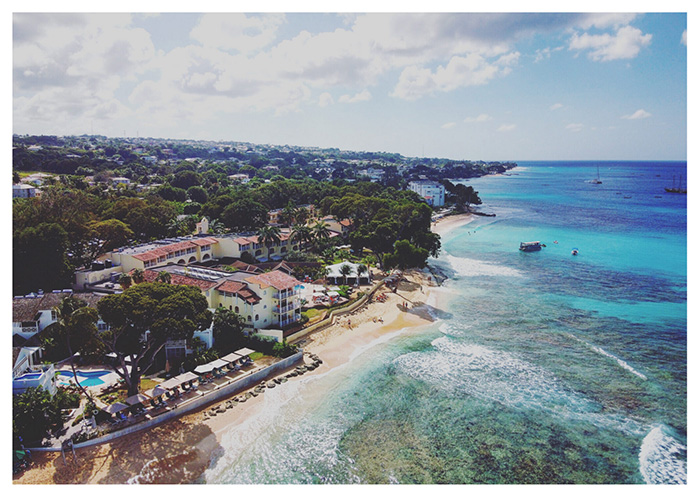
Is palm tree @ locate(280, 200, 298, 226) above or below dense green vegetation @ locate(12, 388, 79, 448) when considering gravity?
above

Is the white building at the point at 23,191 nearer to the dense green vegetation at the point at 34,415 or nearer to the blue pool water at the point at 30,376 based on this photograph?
the blue pool water at the point at 30,376

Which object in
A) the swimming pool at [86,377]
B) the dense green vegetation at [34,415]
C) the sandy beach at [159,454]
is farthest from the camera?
the swimming pool at [86,377]

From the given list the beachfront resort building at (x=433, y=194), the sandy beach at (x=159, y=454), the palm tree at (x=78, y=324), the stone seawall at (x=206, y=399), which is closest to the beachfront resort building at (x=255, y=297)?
the stone seawall at (x=206, y=399)

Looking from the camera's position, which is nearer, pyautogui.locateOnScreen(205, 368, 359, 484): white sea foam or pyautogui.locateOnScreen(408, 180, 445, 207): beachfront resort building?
pyautogui.locateOnScreen(205, 368, 359, 484): white sea foam

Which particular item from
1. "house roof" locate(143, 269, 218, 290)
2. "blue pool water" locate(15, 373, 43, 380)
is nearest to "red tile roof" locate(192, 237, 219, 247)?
"house roof" locate(143, 269, 218, 290)

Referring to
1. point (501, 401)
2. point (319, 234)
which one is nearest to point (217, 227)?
point (319, 234)

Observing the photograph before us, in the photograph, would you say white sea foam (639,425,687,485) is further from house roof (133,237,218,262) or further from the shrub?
house roof (133,237,218,262)
